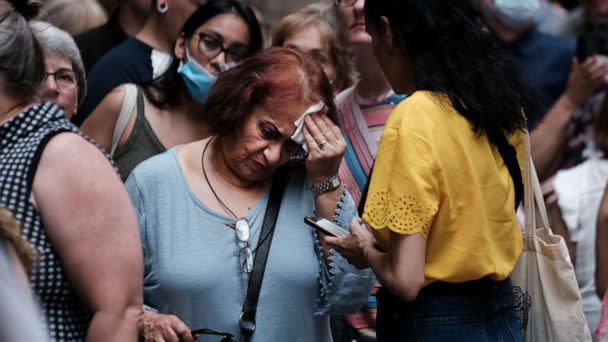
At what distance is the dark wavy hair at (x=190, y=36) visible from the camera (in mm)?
4840

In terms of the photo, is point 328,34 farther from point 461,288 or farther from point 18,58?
point 18,58

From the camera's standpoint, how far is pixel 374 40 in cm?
365

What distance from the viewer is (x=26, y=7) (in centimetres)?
336

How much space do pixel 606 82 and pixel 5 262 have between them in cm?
457

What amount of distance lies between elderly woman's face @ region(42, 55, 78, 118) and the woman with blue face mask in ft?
0.97

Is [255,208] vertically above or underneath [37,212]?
underneath

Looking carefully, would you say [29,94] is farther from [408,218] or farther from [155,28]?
[155,28]

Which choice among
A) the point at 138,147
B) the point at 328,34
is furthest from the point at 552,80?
the point at 138,147

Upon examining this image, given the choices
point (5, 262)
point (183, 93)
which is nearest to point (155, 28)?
point (183, 93)

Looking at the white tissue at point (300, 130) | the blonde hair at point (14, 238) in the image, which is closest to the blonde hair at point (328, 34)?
the white tissue at point (300, 130)

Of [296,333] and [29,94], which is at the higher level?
[29,94]

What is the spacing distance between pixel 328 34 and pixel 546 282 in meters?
2.36

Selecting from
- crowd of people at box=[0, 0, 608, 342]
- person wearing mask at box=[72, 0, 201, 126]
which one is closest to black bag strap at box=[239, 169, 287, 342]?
→ crowd of people at box=[0, 0, 608, 342]

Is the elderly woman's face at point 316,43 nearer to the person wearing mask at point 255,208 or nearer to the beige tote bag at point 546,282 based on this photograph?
the person wearing mask at point 255,208
